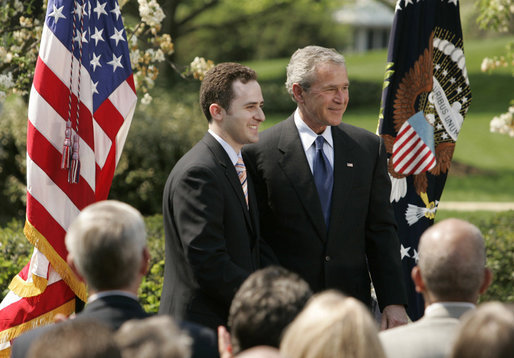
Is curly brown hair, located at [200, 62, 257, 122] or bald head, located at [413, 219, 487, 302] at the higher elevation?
curly brown hair, located at [200, 62, 257, 122]

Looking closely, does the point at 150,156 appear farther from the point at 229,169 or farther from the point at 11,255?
the point at 229,169

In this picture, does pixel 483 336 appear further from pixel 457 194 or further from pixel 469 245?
pixel 457 194

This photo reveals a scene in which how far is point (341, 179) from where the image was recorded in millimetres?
4809

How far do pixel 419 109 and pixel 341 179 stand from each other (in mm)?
1408

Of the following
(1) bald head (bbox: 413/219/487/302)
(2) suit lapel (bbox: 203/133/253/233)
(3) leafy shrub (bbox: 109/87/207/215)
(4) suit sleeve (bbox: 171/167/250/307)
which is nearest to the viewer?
(1) bald head (bbox: 413/219/487/302)

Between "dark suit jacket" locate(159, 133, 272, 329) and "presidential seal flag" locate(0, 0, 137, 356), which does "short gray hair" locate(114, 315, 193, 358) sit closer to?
"dark suit jacket" locate(159, 133, 272, 329)

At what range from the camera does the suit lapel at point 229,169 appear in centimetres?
444

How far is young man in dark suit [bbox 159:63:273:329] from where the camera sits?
13.7 feet

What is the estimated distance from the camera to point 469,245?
3.13 meters

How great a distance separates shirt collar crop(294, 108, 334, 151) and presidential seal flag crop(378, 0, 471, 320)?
1.02 meters

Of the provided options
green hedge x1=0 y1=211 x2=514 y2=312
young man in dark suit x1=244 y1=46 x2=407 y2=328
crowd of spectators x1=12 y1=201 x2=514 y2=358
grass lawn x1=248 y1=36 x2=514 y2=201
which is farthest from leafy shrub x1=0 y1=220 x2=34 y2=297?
grass lawn x1=248 y1=36 x2=514 y2=201

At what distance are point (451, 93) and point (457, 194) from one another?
411 inches

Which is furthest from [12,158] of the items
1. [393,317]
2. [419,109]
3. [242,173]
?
[393,317]

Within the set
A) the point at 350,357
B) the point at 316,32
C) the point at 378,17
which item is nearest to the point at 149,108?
the point at 350,357
